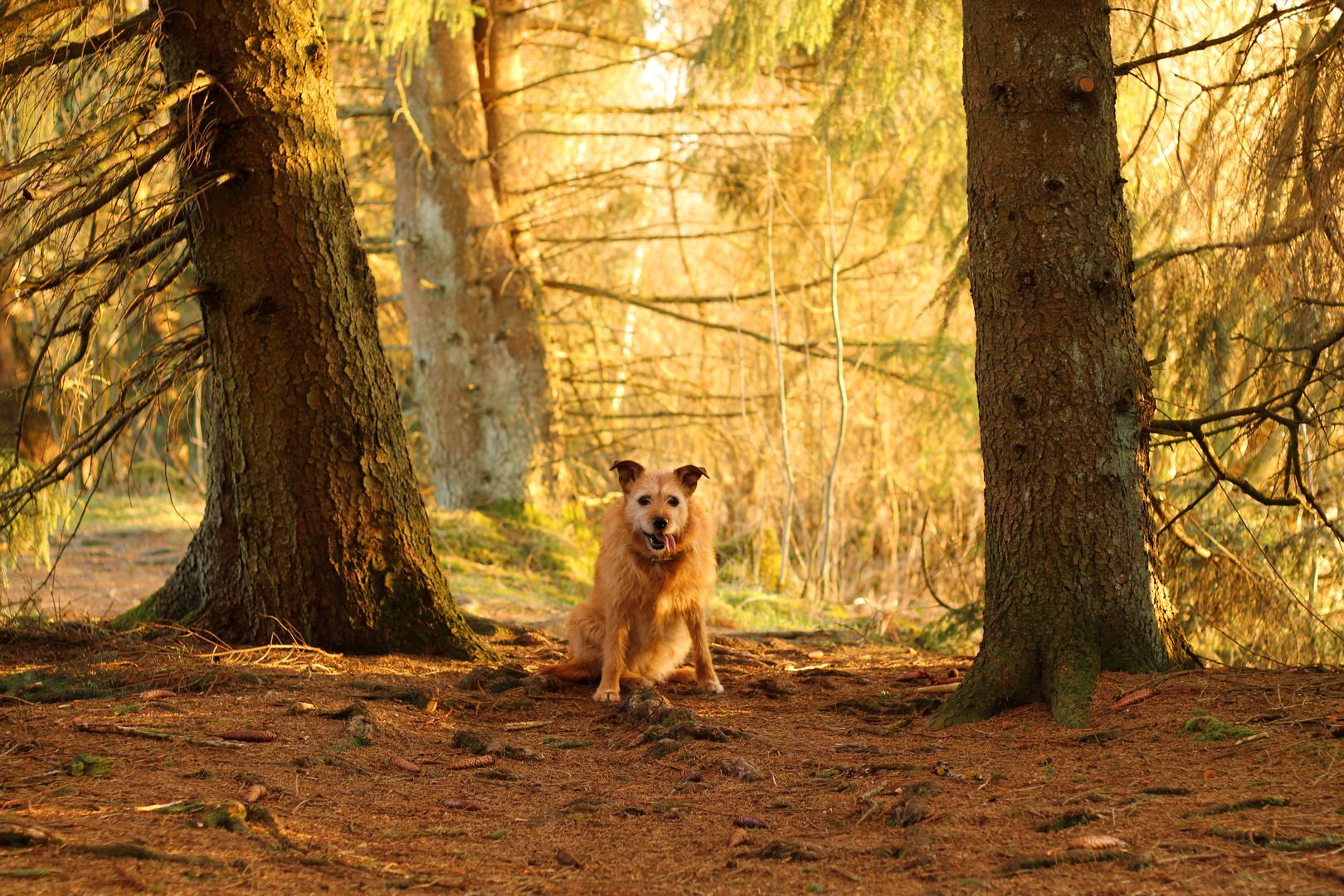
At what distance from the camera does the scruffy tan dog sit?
18.4ft

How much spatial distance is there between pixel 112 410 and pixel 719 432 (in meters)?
8.15

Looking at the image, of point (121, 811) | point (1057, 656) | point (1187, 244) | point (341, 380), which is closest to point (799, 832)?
point (1057, 656)

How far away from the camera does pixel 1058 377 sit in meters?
4.19

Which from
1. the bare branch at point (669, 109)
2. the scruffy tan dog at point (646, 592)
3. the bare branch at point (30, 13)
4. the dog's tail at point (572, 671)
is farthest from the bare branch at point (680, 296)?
the bare branch at point (30, 13)

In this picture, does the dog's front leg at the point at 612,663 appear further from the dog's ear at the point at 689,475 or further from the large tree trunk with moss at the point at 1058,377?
the large tree trunk with moss at the point at 1058,377

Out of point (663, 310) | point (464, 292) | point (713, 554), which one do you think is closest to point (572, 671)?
point (713, 554)

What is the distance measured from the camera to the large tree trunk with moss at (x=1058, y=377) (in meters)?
4.17

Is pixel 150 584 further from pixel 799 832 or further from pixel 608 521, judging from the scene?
pixel 799 832

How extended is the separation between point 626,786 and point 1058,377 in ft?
7.77

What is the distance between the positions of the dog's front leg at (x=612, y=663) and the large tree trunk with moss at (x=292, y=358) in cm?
89

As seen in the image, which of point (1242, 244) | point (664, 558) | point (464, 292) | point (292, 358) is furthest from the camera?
point (464, 292)

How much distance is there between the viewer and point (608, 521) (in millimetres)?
5902

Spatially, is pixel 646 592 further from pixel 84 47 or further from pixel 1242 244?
pixel 84 47

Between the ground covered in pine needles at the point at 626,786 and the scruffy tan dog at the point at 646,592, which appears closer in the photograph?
the ground covered in pine needles at the point at 626,786
